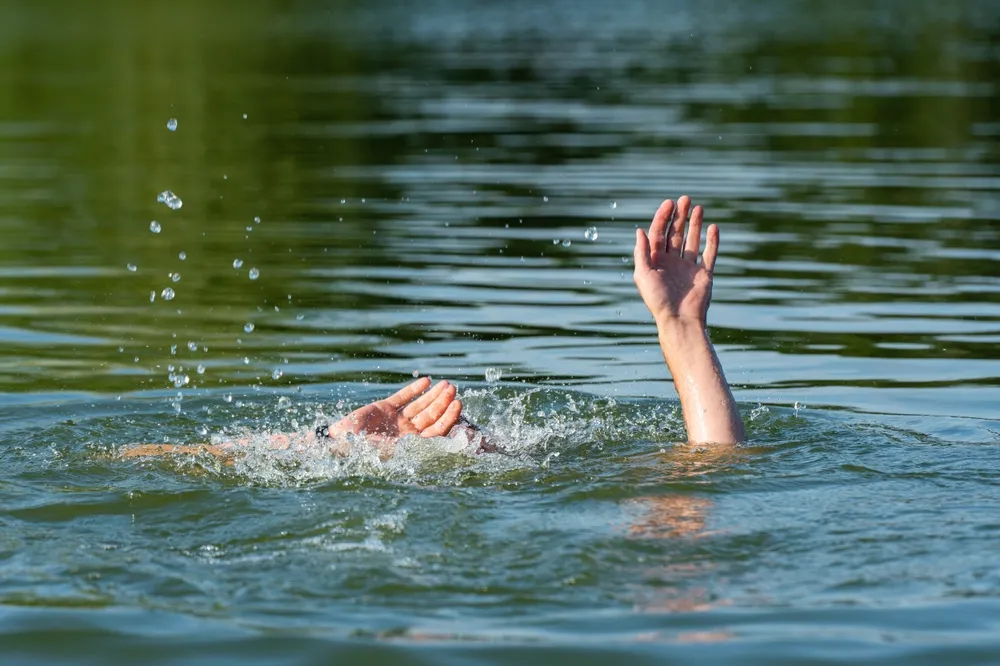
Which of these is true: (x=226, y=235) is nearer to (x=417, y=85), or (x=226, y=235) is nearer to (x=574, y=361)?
(x=574, y=361)

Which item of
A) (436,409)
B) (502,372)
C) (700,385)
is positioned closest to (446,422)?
(436,409)

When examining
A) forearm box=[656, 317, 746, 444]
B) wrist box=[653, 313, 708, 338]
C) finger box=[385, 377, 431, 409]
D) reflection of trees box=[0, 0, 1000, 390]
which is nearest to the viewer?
finger box=[385, 377, 431, 409]

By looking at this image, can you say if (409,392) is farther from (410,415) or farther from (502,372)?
(502,372)

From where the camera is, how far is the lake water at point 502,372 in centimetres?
491

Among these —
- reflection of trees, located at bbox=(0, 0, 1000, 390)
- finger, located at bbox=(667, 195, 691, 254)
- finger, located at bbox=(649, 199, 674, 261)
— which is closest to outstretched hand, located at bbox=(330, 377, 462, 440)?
finger, located at bbox=(649, 199, 674, 261)

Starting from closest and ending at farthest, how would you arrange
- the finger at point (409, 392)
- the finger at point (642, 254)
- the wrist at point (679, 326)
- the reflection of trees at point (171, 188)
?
1. the finger at point (409, 392)
2. the wrist at point (679, 326)
3. the finger at point (642, 254)
4. the reflection of trees at point (171, 188)

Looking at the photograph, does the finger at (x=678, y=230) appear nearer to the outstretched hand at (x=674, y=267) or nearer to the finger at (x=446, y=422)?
the outstretched hand at (x=674, y=267)

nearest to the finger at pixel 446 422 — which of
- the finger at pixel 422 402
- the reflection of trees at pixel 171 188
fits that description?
the finger at pixel 422 402

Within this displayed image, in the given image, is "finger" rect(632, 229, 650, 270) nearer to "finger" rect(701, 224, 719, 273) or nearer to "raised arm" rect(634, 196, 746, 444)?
"raised arm" rect(634, 196, 746, 444)

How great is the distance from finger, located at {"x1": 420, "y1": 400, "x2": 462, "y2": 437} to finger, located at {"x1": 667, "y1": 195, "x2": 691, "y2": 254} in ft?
4.50

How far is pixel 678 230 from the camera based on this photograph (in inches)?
287

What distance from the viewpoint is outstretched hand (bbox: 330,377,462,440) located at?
Result: 666 cm

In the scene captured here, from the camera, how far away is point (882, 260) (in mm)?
12570

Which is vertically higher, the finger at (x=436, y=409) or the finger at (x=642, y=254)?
the finger at (x=642, y=254)
